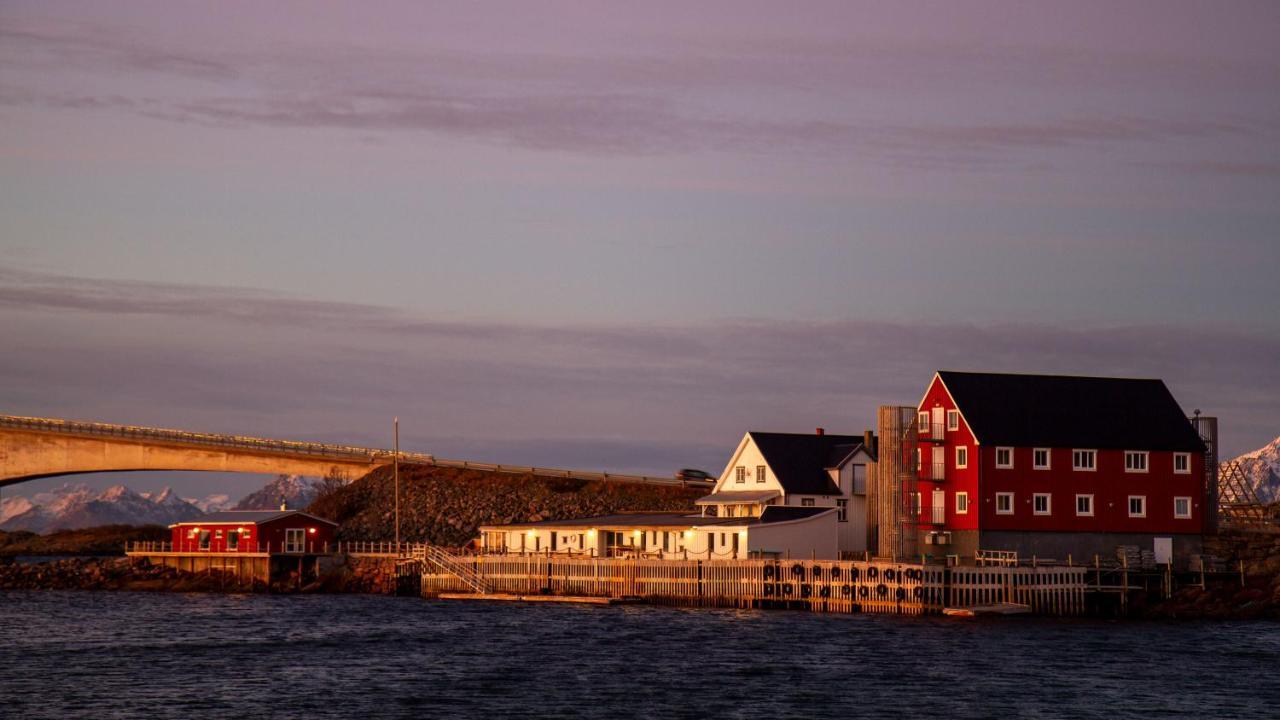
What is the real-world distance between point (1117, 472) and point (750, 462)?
874 inches

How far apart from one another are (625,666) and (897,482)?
29.9m

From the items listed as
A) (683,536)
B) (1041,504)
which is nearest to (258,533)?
(683,536)

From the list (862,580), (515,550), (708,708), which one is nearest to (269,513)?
(515,550)

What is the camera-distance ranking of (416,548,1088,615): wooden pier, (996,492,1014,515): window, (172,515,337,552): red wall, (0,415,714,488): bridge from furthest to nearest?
(0,415,714,488): bridge < (172,515,337,552): red wall < (996,492,1014,515): window < (416,548,1088,615): wooden pier

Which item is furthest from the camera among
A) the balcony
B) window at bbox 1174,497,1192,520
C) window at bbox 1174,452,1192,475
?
window at bbox 1174,452,1192,475

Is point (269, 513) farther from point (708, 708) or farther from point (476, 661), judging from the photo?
point (708, 708)

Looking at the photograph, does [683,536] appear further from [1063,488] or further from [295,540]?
[295,540]

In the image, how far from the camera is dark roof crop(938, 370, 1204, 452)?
289 ft

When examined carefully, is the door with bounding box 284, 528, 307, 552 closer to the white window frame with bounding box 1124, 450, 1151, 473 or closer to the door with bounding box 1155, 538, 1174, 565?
the white window frame with bounding box 1124, 450, 1151, 473

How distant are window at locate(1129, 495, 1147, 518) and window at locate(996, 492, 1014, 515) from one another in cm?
657

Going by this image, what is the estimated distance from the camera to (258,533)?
108000 mm

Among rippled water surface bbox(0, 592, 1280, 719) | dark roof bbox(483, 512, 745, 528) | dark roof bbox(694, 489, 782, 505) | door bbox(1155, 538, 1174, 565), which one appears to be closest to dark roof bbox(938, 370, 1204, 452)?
door bbox(1155, 538, 1174, 565)

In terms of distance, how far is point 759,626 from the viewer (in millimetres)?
76938

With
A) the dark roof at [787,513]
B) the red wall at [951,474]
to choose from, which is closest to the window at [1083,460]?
the red wall at [951,474]
